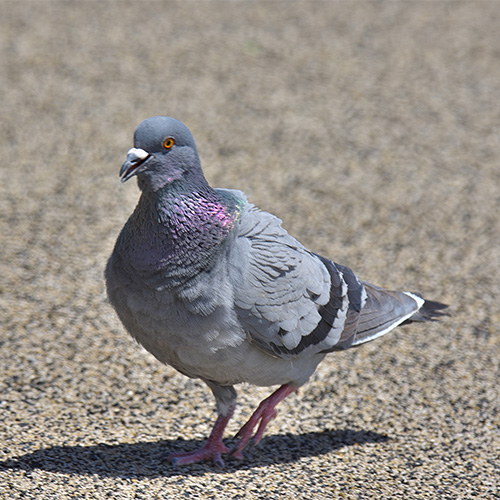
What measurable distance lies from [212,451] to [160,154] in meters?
1.40

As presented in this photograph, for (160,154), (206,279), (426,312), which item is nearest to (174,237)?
(206,279)

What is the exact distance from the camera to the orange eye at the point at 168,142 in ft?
9.67

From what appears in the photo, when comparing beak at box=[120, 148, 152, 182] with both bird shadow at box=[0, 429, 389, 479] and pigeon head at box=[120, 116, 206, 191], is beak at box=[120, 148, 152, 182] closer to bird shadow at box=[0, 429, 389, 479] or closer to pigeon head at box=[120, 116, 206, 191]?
pigeon head at box=[120, 116, 206, 191]

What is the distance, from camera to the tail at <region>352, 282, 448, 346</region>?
3.68 metres

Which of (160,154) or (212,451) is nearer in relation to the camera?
(160,154)

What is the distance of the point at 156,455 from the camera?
349 cm

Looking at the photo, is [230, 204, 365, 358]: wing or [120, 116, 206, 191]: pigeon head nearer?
[120, 116, 206, 191]: pigeon head

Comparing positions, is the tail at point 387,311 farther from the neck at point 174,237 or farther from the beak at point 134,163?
the beak at point 134,163

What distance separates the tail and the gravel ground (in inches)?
20.3

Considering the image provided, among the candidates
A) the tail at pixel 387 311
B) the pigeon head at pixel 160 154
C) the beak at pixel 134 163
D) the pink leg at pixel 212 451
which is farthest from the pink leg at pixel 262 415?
the beak at pixel 134 163

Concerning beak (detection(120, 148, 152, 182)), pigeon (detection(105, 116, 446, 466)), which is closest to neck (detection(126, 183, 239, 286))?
pigeon (detection(105, 116, 446, 466))

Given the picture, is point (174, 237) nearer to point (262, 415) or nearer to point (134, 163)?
point (134, 163)

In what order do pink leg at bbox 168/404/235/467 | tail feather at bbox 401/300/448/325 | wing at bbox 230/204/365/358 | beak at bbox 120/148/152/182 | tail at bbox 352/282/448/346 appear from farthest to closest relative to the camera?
tail feather at bbox 401/300/448/325 → tail at bbox 352/282/448/346 → pink leg at bbox 168/404/235/467 → wing at bbox 230/204/365/358 → beak at bbox 120/148/152/182

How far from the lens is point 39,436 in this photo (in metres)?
3.48
